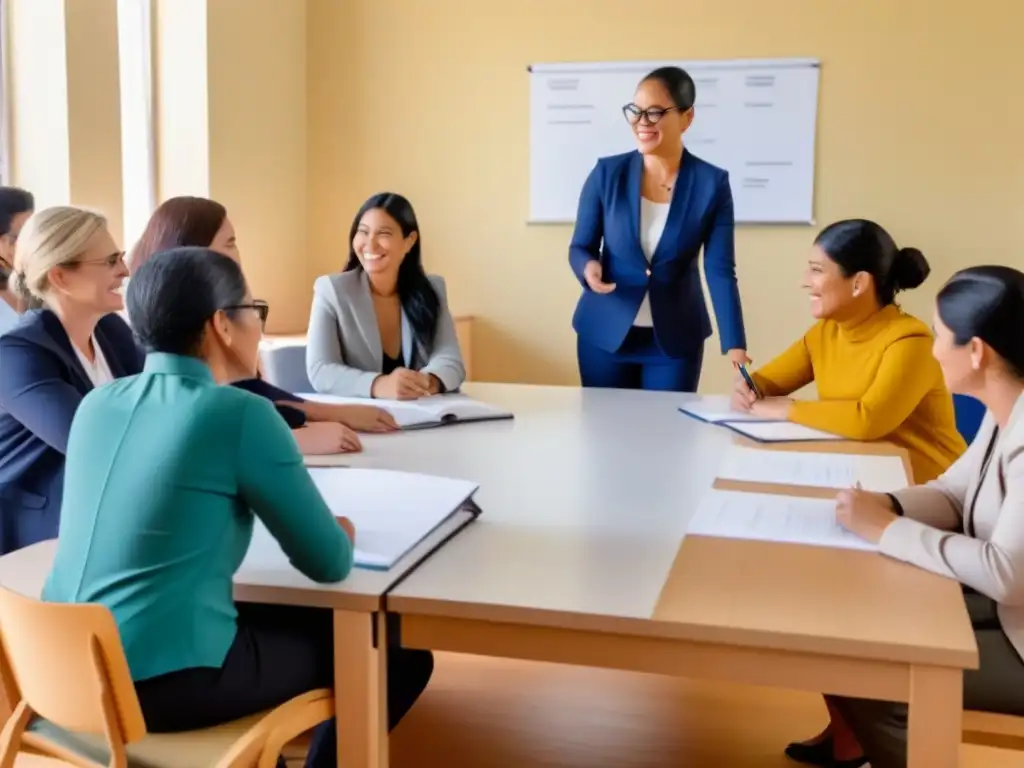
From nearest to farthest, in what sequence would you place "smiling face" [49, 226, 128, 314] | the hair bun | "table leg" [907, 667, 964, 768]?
"table leg" [907, 667, 964, 768] < "smiling face" [49, 226, 128, 314] < the hair bun

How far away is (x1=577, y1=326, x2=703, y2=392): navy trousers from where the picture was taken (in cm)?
293

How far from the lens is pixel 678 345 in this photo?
2914 mm

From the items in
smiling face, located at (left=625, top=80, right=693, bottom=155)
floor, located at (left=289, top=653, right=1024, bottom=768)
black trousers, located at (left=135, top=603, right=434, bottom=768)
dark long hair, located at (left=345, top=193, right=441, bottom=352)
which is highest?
smiling face, located at (left=625, top=80, right=693, bottom=155)

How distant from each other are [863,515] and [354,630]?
71cm

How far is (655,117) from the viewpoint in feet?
9.27

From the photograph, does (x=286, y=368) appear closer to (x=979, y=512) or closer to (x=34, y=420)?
(x=34, y=420)

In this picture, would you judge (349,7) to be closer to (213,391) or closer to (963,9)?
(963,9)

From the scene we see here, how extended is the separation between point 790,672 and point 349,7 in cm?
453

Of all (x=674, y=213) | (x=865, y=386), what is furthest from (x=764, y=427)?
(x=674, y=213)

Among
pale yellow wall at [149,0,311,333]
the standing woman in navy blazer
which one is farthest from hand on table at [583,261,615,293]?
pale yellow wall at [149,0,311,333]

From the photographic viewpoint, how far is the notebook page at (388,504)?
4.60 ft

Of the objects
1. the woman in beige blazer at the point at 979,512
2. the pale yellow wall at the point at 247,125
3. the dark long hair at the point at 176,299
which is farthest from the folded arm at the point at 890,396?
the pale yellow wall at the point at 247,125

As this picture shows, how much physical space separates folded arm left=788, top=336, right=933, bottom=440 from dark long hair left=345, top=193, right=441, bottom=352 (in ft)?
3.72

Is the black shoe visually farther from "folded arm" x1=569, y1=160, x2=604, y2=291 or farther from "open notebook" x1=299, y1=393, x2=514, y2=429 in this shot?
"folded arm" x1=569, y1=160, x2=604, y2=291
